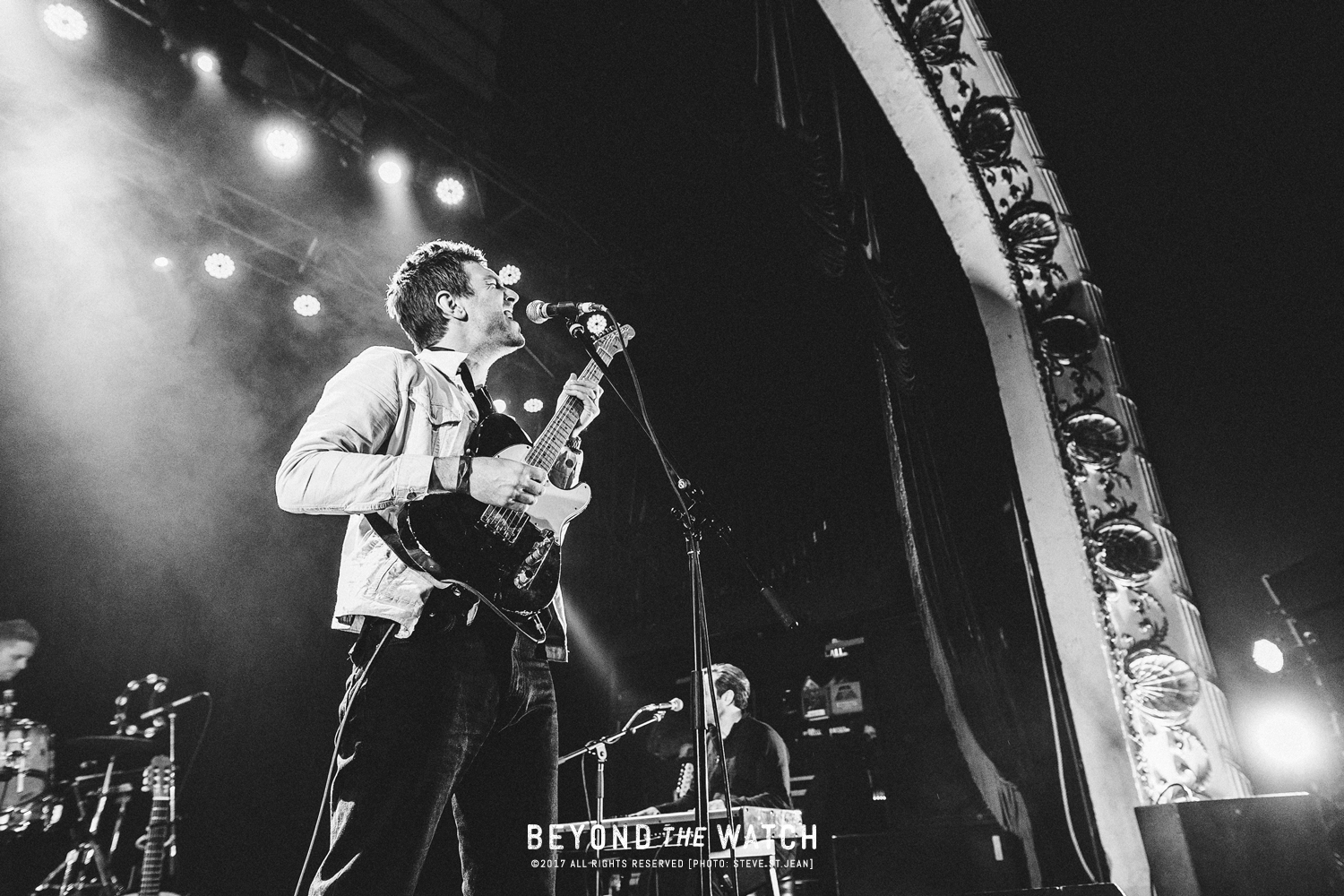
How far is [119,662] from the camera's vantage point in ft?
17.8

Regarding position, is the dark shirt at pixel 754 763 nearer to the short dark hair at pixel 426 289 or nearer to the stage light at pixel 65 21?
the short dark hair at pixel 426 289

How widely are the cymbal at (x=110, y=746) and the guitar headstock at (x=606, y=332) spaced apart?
13.7 ft

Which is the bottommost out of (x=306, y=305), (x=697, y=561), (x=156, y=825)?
(x=156, y=825)

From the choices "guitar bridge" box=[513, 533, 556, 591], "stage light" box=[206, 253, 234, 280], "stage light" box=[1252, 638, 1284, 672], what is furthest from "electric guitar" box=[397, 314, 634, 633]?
"stage light" box=[206, 253, 234, 280]

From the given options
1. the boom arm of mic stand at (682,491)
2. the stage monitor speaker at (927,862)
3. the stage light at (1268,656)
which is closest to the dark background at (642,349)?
the stage light at (1268,656)

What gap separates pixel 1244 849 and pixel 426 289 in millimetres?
2651

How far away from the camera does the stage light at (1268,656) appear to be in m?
2.67

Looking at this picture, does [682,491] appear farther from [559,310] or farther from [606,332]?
[559,310]

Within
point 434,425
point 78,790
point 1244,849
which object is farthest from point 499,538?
point 78,790

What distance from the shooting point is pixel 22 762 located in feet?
13.3

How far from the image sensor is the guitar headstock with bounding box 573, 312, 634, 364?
6.64 feet

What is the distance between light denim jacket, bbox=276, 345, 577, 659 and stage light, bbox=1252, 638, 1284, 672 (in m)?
2.76

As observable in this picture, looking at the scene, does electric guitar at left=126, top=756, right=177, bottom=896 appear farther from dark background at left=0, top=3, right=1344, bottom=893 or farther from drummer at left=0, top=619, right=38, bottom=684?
dark background at left=0, top=3, right=1344, bottom=893

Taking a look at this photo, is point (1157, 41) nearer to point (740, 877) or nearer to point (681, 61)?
point (681, 61)
